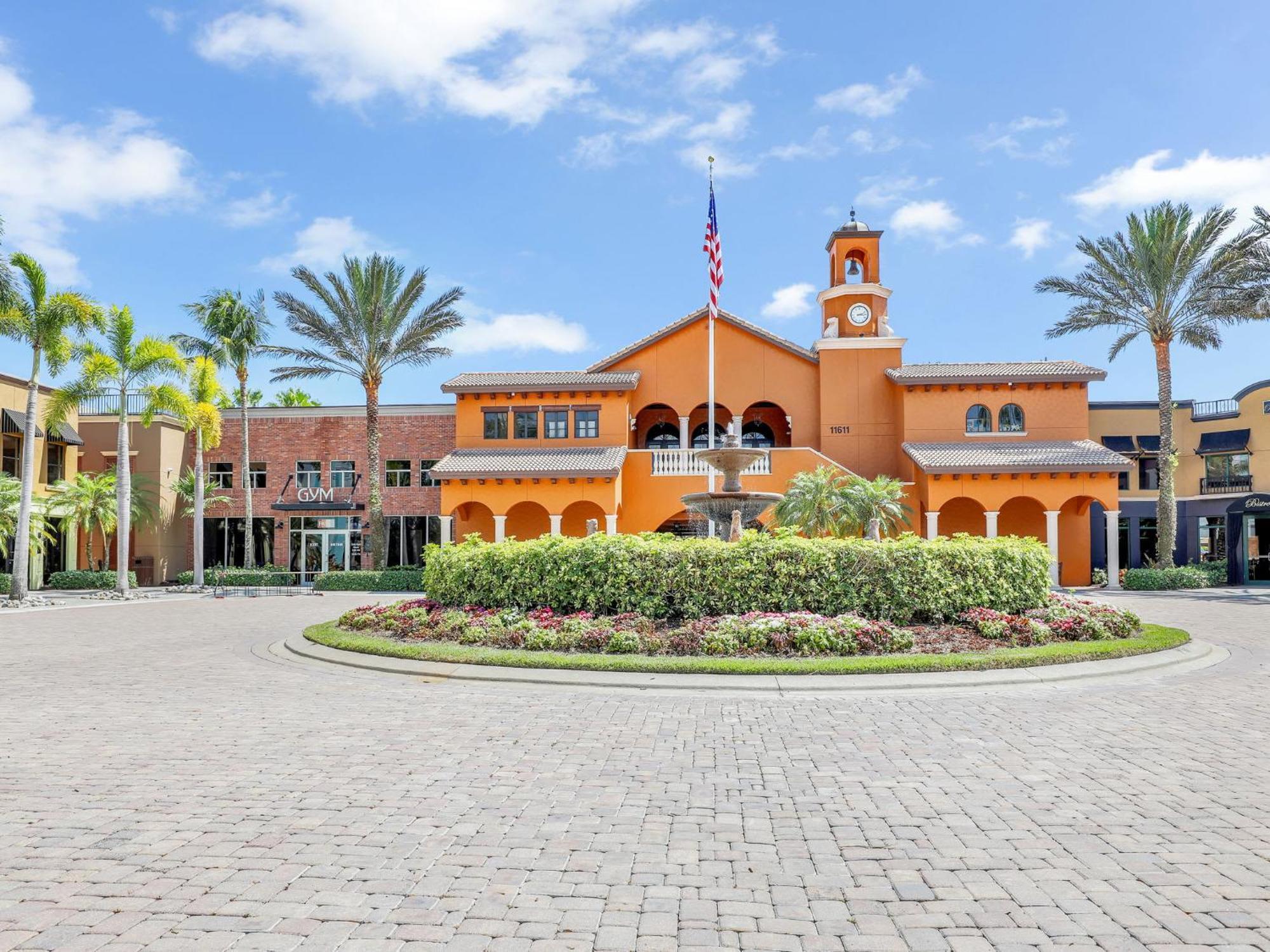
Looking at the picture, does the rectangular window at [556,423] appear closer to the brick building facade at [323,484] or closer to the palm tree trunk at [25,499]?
the brick building facade at [323,484]

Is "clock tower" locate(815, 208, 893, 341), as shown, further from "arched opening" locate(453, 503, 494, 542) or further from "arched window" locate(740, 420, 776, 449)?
"arched opening" locate(453, 503, 494, 542)

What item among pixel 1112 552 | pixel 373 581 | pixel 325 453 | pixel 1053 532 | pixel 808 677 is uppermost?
pixel 325 453

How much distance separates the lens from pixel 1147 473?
134 ft

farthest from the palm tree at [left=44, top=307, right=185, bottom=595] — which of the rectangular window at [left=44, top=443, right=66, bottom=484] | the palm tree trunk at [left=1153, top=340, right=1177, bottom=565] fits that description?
the palm tree trunk at [left=1153, top=340, right=1177, bottom=565]

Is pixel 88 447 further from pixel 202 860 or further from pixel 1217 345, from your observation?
pixel 1217 345

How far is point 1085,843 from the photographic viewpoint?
5.42 metres

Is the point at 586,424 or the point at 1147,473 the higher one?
the point at 586,424

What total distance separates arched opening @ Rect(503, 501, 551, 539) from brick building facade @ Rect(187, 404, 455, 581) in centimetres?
592

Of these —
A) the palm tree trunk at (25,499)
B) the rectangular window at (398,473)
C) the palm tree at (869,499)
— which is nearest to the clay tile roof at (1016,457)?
the palm tree at (869,499)

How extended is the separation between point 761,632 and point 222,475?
3413 centimetres

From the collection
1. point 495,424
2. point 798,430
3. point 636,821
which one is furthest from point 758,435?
point 636,821

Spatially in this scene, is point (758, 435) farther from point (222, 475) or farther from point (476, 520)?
point (222, 475)

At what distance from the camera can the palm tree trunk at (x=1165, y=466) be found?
104ft

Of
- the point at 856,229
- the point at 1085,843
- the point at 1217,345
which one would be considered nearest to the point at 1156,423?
the point at 1217,345
